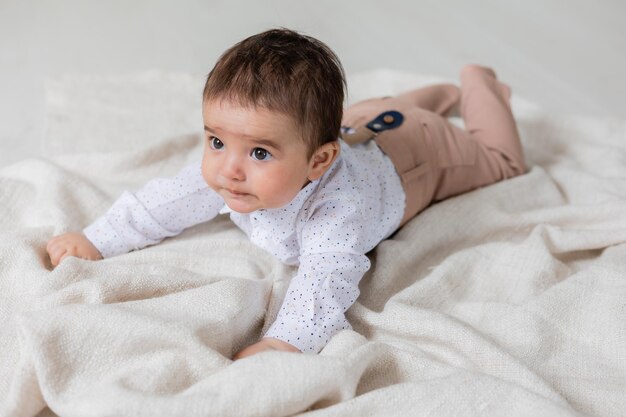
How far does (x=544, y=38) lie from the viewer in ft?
6.88

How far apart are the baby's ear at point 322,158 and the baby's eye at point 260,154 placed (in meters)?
0.07

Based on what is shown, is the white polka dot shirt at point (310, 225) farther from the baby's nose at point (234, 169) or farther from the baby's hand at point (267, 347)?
the baby's nose at point (234, 169)

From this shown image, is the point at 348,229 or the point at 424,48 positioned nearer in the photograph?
the point at 348,229

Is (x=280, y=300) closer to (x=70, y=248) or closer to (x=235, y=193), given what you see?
(x=235, y=193)

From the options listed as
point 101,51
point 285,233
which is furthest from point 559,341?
point 101,51

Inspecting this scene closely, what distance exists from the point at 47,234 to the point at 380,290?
52 centimetres

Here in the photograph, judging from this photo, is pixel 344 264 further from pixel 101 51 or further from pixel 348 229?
pixel 101 51

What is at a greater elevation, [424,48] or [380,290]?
[424,48]

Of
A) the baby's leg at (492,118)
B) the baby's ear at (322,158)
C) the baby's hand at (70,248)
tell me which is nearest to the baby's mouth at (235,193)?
the baby's ear at (322,158)

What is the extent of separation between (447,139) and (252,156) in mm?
544

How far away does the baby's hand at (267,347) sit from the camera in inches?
39.8

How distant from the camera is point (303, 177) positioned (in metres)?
1.08

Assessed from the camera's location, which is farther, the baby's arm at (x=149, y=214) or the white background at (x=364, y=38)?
the white background at (x=364, y=38)

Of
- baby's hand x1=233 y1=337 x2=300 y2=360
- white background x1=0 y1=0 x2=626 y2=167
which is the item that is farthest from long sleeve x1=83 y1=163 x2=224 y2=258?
white background x1=0 y1=0 x2=626 y2=167
